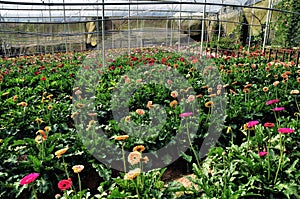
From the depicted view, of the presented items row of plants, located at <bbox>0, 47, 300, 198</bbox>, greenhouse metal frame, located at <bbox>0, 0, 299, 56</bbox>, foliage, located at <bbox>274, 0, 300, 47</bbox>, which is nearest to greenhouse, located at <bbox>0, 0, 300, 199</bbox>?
row of plants, located at <bbox>0, 47, 300, 198</bbox>

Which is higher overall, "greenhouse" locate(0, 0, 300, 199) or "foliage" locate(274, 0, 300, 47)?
"foliage" locate(274, 0, 300, 47)

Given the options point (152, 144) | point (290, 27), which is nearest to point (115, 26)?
point (290, 27)

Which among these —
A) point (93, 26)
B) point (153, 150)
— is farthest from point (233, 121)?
point (93, 26)

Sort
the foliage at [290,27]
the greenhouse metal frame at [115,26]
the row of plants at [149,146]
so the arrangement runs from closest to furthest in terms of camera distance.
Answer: the row of plants at [149,146] < the foliage at [290,27] < the greenhouse metal frame at [115,26]

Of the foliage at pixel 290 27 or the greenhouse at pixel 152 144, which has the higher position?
the foliage at pixel 290 27

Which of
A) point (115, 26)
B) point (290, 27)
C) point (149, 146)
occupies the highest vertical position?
point (115, 26)

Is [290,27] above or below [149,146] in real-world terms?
above

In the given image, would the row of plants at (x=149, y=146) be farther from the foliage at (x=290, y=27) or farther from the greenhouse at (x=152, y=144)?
the foliage at (x=290, y=27)

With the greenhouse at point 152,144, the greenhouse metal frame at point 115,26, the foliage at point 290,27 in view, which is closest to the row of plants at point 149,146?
the greenhouse at point 152,144

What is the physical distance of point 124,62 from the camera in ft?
32.8

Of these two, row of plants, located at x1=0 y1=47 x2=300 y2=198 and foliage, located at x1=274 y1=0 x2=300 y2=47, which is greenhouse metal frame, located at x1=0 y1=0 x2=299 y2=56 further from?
row of plants, located at x1=0 y1=47 x2=300 y2=198

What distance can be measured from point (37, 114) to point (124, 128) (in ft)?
5.14

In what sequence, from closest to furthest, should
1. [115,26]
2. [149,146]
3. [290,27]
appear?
1. [149,146]
2. [290,27]
3. [115,26]

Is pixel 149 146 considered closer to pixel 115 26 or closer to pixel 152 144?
pixel 152 144
